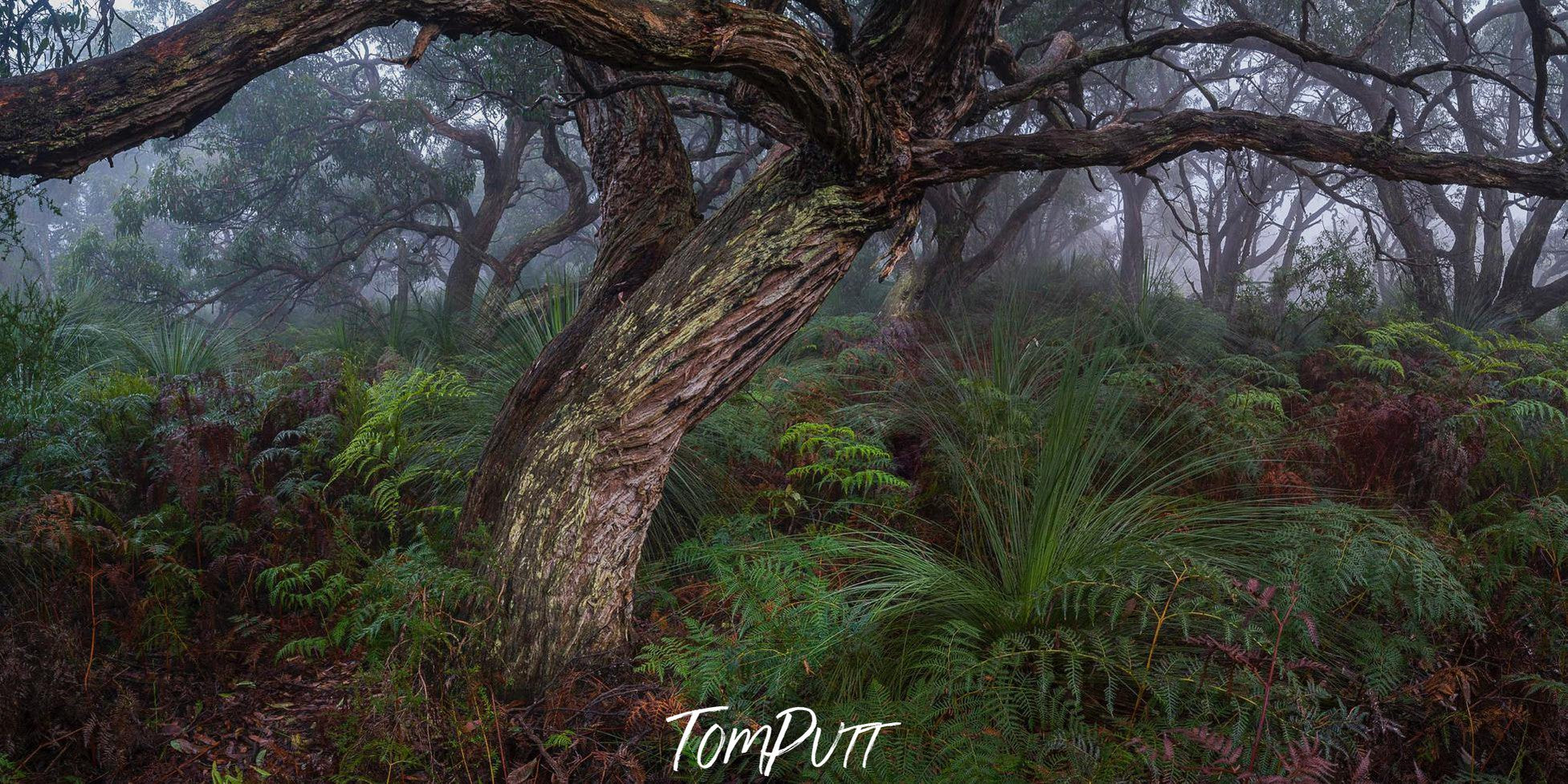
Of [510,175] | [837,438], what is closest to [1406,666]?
[837,438]

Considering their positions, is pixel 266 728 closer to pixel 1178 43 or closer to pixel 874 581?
pixel 874 581

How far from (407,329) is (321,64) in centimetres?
1186

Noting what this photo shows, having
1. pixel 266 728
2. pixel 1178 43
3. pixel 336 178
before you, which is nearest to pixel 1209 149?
pixel 1178 43

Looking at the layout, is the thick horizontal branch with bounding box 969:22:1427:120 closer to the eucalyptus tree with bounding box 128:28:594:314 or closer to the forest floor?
the forest floor

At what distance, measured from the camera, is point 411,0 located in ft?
8.73

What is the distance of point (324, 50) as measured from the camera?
275 cm

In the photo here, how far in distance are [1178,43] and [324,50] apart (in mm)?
4021

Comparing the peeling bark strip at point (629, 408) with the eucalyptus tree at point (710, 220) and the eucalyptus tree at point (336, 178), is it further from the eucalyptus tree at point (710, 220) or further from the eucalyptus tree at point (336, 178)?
the eucalyptus tree at point (336, 178)

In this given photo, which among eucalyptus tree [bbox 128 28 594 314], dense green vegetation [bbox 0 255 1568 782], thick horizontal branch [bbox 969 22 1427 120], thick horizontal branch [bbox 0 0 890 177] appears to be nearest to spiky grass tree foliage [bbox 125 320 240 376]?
dense green vegetation [bbox 0 255 1568 782]

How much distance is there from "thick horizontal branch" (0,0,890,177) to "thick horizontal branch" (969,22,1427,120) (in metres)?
1.45

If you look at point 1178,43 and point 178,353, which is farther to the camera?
Result: point 178,353

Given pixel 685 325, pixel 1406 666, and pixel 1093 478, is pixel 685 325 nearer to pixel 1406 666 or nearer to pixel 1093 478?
pixel 1093 478

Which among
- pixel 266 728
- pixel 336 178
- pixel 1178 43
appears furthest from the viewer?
pixel 336 178

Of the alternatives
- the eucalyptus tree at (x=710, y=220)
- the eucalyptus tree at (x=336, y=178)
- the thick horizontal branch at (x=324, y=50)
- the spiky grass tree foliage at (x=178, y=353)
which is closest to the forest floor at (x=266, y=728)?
the eucalyptus tree at (x=710, y=220)
